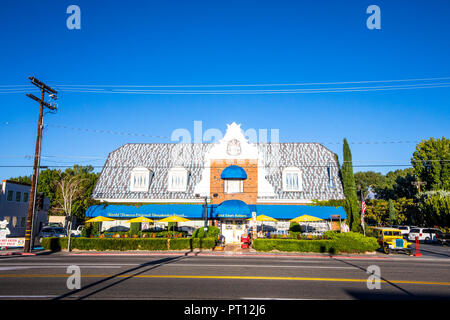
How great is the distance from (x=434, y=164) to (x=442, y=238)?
1795 cm

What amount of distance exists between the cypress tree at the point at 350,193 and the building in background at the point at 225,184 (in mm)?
1031

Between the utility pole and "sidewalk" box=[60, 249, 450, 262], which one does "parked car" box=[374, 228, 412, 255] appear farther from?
the utility pole

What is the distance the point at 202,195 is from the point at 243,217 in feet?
19.9

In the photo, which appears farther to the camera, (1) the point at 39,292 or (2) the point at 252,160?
(2) the point at 252,160

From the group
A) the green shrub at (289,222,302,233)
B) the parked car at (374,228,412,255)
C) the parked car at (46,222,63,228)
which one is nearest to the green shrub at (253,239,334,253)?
the green shrub at (289,222,302,233)

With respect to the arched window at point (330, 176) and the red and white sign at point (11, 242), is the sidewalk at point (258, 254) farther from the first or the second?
the arched window at point (330, 176)

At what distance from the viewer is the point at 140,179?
33.3 m

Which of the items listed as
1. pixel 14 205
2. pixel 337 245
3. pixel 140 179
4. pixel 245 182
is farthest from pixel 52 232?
pixel 337 245

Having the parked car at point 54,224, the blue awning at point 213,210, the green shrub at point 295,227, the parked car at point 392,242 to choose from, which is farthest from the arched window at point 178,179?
the parked car at point 54,224

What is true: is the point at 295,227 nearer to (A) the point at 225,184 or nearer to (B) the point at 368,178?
(A) the point at 225,184

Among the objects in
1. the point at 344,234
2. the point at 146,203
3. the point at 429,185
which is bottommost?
the point at 344,234
